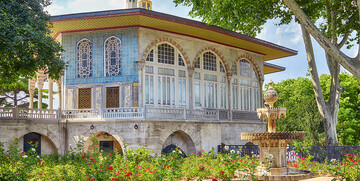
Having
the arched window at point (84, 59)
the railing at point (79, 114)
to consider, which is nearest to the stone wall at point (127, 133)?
the railing at point (79, 114)

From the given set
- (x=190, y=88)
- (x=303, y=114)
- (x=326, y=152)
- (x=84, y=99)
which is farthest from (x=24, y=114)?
(x=303, y=114)

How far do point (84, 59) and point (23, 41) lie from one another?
555cm

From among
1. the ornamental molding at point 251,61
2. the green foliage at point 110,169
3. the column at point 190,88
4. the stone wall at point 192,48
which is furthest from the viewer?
the ornamental molding at point 251,61

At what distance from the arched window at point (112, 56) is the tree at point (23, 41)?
3.69 m

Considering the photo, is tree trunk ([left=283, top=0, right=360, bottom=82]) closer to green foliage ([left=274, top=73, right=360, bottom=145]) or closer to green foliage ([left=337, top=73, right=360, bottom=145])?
green foliage ([left=274, top=73, right=360, bottom=145])

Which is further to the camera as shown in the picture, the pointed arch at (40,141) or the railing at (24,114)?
the pointed arch at (40,141)

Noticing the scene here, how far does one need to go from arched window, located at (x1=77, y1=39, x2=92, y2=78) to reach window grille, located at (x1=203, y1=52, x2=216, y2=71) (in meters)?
6.00

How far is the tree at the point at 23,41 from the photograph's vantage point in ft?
40.1

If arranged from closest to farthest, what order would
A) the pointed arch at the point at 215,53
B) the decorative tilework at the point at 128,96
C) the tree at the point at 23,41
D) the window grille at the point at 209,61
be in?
the tree at the point at 23,41, the decorative tilework at the point at 128,96, the pointed arch at the point at 215,53, the window grille at the point at 209,61

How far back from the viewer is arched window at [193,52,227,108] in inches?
782

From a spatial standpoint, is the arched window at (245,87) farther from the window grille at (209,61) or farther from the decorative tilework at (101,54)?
the decorative tilework at (101,54)

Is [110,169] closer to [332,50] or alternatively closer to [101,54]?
[332,50]

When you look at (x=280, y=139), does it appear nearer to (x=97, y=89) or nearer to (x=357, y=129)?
(x=97, y=89)

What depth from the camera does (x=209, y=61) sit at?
20.6 m
